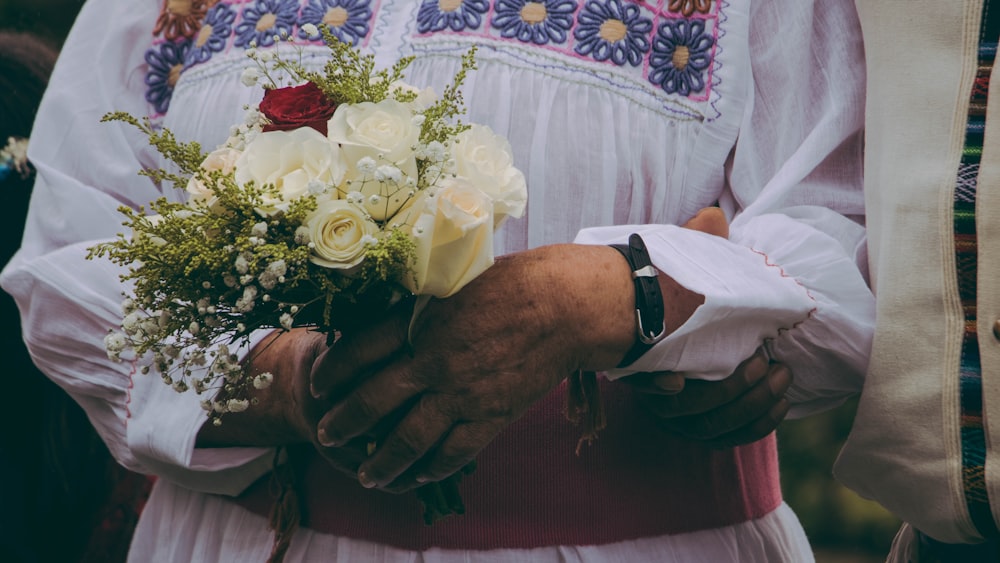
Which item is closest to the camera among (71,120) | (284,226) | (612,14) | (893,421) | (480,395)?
(284,226)

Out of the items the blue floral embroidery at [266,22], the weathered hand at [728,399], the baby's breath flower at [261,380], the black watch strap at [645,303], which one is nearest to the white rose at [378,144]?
the baby's breath flower at [261,380]

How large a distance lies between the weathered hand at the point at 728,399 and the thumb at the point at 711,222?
0.76 feet

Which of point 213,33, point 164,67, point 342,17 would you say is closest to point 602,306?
point 342,17

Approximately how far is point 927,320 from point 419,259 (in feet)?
2.67

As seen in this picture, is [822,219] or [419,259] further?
A: [822,219]

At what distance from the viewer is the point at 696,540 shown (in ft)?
5.98

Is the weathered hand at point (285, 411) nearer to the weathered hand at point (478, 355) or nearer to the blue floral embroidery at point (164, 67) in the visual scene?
the weathered hand at point (478, 355)

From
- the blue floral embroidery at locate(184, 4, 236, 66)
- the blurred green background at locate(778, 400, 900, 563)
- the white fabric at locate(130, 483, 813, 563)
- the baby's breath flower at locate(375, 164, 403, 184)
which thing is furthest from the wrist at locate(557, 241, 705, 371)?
the blurred green background at locate(778, 400, 900, 563)

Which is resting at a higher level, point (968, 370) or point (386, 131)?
point (386, 131)

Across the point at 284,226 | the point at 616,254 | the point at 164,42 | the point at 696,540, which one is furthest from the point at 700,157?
the point at 164,42

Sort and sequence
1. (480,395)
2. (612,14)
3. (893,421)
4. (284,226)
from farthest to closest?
(612,14), (893,421), (480,395), (284,226)

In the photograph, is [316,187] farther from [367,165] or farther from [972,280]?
[972,280]

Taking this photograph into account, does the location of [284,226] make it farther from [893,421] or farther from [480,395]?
[893,421]

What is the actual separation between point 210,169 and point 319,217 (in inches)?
9.4
